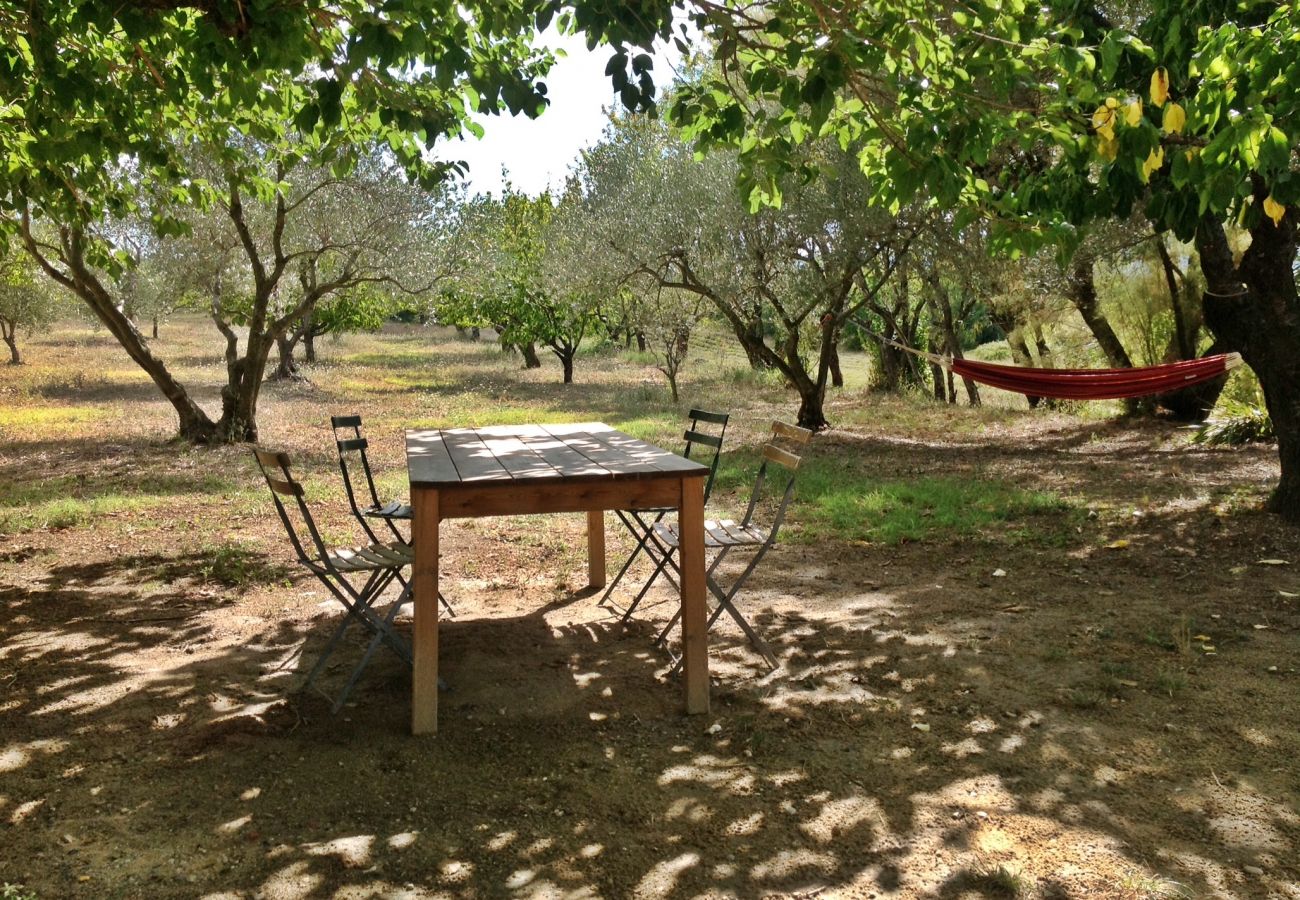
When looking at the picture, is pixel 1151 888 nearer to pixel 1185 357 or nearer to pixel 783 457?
pixel 783 457

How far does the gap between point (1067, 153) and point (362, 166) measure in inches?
490

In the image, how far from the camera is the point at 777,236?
1190 centimetres

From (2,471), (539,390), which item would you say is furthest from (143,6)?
(539,390)

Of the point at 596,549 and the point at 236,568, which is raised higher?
the point at 596,549

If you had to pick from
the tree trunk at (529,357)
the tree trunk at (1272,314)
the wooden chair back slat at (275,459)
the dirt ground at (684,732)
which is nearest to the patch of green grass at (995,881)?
the dirt ground at (684,732)

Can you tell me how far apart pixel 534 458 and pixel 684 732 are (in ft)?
3.93

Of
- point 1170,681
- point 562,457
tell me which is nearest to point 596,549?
point 562,457

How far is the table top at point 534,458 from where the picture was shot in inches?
131

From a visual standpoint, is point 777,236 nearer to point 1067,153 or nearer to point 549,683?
point 1067,153

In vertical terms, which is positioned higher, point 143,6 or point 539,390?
point 143,6

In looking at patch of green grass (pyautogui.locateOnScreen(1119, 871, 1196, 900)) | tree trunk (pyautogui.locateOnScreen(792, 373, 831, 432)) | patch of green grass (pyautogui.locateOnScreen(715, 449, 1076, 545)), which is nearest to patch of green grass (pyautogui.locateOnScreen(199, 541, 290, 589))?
patch of green grass (pyautogui.locateOnScreen(715, 449, 1076, 545))

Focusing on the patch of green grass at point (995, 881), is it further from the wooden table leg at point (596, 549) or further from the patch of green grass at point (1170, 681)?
the wooden table leg at point (596, 549)

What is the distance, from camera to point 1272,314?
5887 millimetres

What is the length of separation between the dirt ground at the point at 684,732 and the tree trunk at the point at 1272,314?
436 mm
